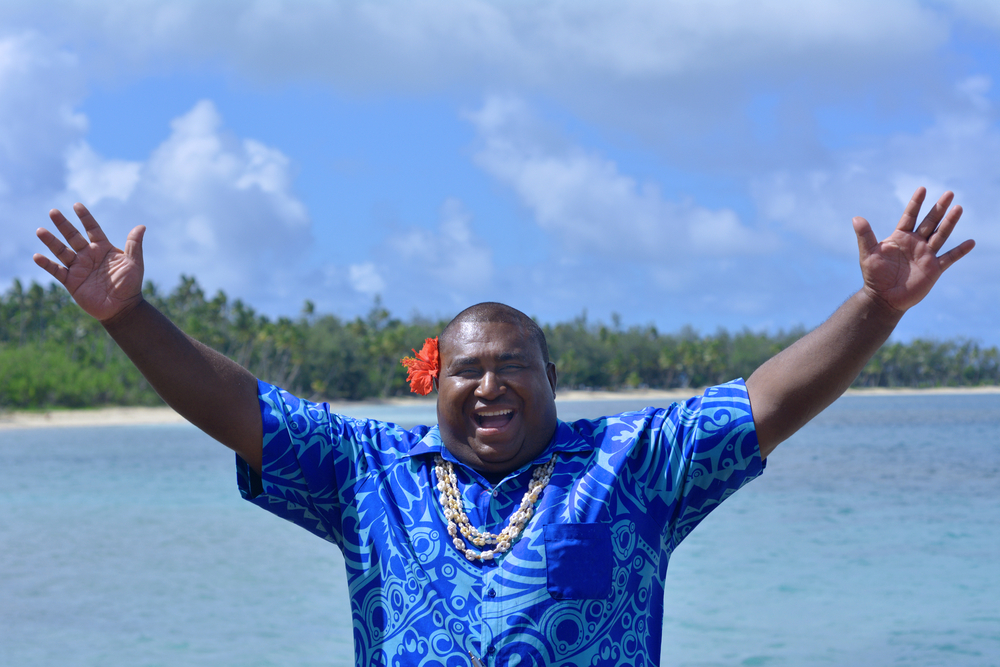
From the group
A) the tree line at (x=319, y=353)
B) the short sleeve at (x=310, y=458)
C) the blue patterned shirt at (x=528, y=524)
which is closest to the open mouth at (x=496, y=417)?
the blue patterned shirt at (x=528, y=524)

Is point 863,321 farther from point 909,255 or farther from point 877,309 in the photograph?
point 909,255

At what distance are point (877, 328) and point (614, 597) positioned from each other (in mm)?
864

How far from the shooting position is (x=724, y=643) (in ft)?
24.4

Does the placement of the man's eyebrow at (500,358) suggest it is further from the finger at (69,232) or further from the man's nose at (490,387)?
the finger at (69,232)

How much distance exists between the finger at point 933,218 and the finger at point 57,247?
1985 millimetres

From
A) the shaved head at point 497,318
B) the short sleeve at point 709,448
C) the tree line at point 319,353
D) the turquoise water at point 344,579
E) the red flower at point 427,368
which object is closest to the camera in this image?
the short sleeve at point 709,448

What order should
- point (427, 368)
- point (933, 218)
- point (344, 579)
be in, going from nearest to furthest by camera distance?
point (933, 218) < point (427, 368) < point (344, 579)

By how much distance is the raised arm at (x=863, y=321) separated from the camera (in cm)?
215

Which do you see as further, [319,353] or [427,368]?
[319,353]

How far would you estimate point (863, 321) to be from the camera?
2180 mm

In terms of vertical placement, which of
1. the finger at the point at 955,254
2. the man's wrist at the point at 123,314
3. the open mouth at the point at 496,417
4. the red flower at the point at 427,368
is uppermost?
the finger at the point at 955,254

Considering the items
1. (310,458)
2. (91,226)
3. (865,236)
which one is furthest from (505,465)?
(91,226)

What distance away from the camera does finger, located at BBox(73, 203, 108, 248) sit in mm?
2234

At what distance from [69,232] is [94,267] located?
109 millimetres
